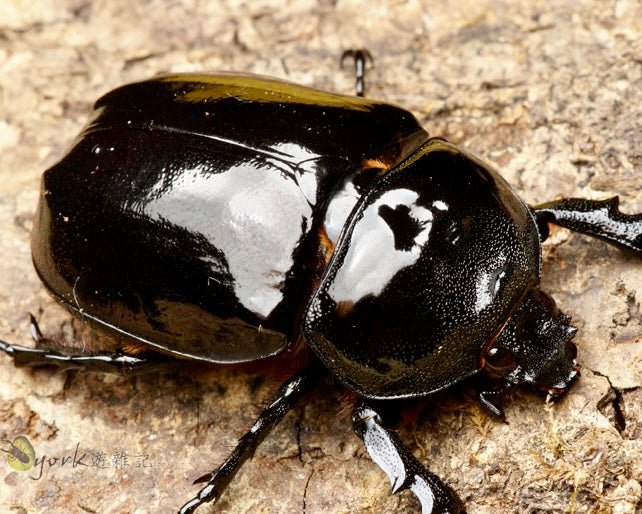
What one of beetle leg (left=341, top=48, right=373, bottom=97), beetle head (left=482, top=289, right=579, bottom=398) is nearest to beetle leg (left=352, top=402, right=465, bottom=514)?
beetle head (left=482, top=289, right=579, bottom=398)

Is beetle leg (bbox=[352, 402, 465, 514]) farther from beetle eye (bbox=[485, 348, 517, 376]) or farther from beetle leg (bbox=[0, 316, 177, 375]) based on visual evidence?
beetle leg (bbox=[0, 316, 177, 375])

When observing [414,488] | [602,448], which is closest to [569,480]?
[602,448]

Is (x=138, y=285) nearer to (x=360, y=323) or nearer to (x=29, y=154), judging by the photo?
(x=360, y=323)

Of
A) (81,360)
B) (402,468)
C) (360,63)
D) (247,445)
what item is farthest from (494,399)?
(360,63)

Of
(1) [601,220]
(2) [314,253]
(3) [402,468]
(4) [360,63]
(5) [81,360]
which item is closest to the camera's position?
(3) [402,468]

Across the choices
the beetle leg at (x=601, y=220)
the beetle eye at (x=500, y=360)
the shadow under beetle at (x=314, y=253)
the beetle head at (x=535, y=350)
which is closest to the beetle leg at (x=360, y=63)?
the shadow under beetle at (x=314, y=253)

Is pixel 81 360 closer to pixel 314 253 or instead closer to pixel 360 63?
pixel 314 253
